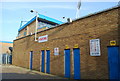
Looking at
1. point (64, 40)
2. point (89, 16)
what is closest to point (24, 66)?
point (64, 40)

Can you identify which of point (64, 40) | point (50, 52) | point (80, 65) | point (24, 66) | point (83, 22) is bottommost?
point (24, 66)

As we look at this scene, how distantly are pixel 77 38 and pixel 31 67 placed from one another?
8661 mm

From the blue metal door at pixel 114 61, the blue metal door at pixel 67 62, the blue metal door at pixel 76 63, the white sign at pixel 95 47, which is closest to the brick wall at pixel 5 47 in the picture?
the blue metal door at pixel 67 62

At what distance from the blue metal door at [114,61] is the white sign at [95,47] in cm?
81

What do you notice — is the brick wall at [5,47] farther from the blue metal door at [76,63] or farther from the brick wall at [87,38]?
the blue metal door at [76,63]

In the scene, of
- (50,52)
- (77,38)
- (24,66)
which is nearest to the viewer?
(77,38)

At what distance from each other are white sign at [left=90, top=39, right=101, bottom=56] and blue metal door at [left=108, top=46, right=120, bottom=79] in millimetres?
808

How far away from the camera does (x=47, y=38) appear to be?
45.2ft

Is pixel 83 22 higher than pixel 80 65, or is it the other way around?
pixel 83 22

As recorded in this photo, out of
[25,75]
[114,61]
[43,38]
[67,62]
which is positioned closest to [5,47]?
[43,38]

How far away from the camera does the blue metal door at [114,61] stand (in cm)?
779

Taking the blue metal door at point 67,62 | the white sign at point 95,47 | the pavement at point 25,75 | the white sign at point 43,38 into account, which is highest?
the white sign at point 43,38

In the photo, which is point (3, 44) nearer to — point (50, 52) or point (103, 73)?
point (50, 52)

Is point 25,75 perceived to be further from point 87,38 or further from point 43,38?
point 87,38
